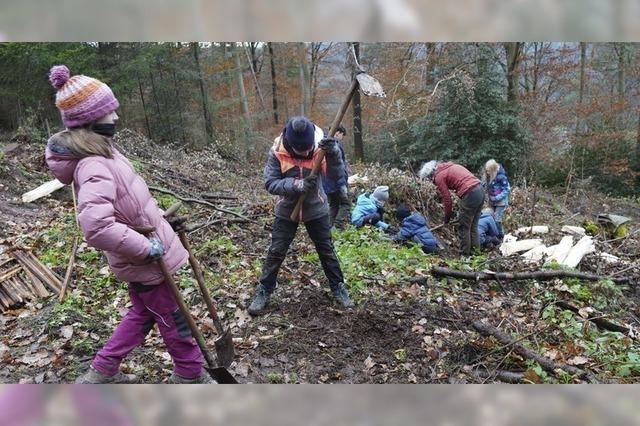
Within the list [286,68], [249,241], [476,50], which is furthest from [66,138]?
[286,68]

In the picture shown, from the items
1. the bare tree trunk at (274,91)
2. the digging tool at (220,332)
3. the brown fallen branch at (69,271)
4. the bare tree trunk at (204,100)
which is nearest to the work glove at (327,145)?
the digging tool at (220,332)

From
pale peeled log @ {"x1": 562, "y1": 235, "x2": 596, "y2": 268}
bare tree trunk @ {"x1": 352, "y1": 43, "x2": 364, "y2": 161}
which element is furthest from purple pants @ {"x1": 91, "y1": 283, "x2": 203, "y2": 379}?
bare tree trunk @ {"x1": 352, "y1": 43, "x2": 364, "y2": 161}

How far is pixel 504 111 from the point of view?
14242 mm

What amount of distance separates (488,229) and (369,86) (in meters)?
6.07

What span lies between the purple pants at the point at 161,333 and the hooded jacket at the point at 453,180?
498 centimetres

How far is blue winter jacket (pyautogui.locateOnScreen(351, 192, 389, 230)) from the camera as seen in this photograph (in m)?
7.75

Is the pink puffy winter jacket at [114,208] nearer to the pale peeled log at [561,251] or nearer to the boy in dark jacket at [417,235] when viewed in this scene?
the boy in dark jacket at [417,235]

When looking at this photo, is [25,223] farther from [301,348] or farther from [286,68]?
[286,68]

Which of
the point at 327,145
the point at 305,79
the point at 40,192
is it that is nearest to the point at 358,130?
the point at 305,79

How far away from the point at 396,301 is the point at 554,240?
4.78 m

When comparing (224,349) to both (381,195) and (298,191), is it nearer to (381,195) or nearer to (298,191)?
(298,191)

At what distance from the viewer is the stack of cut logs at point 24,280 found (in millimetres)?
4660

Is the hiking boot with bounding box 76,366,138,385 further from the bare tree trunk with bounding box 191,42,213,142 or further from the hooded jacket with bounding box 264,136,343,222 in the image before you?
the bare tree trunk with bounding box 191,42,213,142

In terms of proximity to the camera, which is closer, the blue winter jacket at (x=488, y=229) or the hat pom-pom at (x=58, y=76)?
the hat pom-pom at (x=58, y=76)
